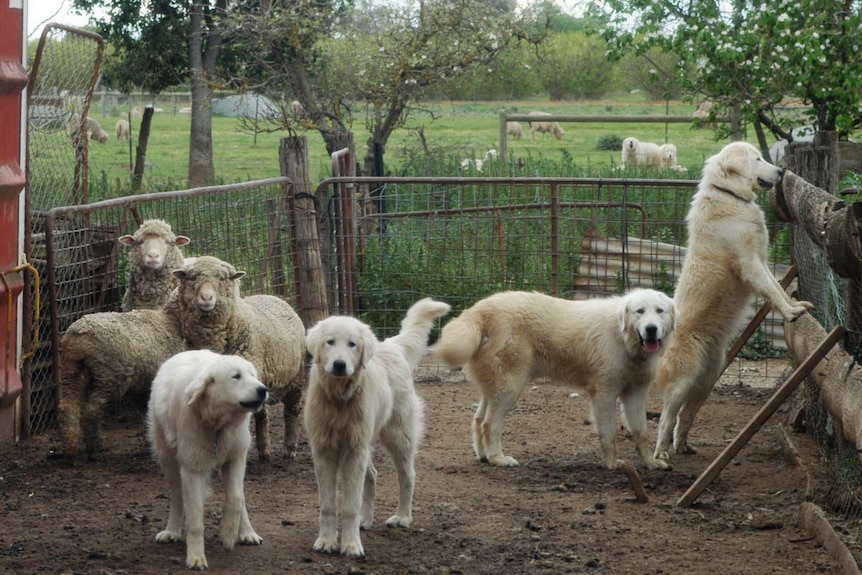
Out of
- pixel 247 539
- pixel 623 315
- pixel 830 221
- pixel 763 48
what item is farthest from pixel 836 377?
pixel 763 48

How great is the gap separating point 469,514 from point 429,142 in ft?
72.9

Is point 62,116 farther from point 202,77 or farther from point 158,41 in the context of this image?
point 158,41

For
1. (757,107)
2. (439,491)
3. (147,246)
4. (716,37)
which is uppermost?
(716,37)

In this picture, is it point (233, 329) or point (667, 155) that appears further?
point (667, 155)

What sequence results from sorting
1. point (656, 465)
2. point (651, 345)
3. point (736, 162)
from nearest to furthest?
point (651, 345) < point (656, 465) < point (736, 162)

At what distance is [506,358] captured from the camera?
8.15m

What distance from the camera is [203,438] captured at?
227 inches

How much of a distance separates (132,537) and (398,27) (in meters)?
12.0

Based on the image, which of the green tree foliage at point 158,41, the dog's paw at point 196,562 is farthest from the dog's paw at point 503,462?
the green tree foliage at point 158,41

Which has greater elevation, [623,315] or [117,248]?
[117,248]

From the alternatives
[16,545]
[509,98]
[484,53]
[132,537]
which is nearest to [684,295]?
[132,537]

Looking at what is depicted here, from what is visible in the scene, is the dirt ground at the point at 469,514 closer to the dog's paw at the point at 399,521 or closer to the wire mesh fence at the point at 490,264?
the dog's paw at the point at 399,521

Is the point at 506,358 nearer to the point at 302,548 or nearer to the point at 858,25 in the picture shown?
the point at 302,548

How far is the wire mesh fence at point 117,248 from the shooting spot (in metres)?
8.27
